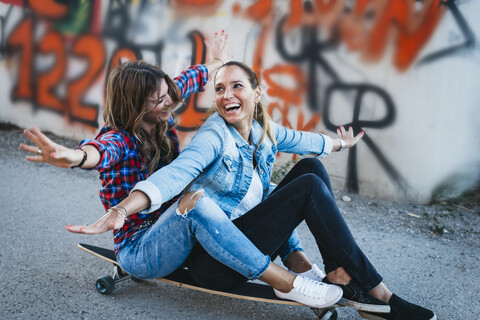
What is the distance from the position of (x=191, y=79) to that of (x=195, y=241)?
4.50 feet

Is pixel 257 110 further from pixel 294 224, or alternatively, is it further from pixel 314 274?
pixel 314 274

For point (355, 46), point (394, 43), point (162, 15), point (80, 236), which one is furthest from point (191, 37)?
point (80, 236)

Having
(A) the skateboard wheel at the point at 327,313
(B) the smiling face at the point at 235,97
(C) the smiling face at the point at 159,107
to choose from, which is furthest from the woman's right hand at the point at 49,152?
(A) the skateboard wheel at the point at 327,313

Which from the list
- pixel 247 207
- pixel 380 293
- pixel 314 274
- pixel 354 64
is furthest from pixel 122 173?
pixel 354 64

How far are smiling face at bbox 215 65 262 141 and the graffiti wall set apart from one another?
7.82 ft

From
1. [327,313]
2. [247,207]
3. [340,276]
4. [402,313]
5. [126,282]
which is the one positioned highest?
[247,207]

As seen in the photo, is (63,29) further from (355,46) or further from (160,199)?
(160,199)

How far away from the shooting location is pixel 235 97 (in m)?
2.72

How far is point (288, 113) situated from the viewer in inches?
205

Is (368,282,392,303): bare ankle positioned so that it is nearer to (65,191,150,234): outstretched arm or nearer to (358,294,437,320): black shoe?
(358,294,437,320): black shoe

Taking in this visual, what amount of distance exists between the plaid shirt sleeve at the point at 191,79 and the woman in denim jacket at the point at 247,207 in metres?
0.55

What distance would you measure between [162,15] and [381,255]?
386 centimetres

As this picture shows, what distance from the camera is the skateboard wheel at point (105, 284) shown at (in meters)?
2.86

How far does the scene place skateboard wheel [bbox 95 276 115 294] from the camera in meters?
2.86
